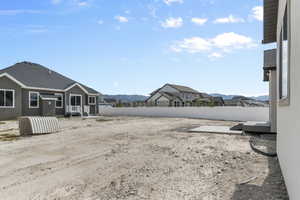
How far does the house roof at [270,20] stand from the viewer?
18.4 feet

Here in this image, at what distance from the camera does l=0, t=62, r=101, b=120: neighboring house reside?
17766mm

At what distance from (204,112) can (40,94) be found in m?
15.5

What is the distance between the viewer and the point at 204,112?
21.2 metres

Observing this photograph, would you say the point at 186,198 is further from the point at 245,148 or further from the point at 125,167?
the point at 245,148

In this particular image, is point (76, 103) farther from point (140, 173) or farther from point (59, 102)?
point (140, 173)

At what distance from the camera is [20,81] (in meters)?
18.7

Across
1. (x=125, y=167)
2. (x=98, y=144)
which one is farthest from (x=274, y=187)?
(x=98, y=144)

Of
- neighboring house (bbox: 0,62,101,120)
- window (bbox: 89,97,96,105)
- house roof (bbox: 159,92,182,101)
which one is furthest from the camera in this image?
house roof (bbox: 159,92,182,101)

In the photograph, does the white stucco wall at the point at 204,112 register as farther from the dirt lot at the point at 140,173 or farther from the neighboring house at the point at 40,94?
the dirt lot at the point at 140,173

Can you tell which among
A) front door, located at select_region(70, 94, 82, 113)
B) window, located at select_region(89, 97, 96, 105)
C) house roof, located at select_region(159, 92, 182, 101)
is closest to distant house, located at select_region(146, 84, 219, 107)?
house roof, located at select_region(159, 92, 182, 101)

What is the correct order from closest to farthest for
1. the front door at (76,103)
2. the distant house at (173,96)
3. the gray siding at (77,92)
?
the gray siding at (77,92) < the front door at (76,103) < the distant house at (173,96)

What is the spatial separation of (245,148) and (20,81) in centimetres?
1873

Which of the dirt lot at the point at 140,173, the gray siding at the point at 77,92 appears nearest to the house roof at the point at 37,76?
the gray siding at the point at 77,92

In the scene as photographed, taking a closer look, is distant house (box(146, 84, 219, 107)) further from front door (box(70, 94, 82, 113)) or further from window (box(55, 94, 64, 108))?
window (box(55, 94, 64, 108))
